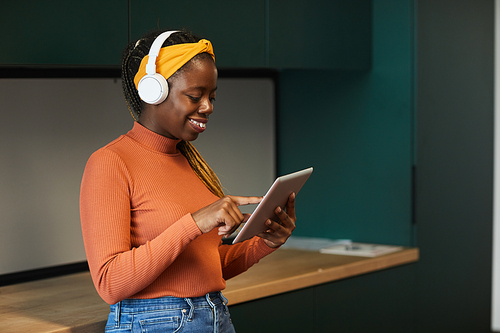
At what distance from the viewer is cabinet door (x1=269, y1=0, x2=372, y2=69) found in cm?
229

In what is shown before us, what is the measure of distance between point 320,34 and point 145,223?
1.47 metres

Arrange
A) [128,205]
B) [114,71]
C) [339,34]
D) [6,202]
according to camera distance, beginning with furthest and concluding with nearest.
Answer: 1. [339,34]
2. [114,71]
3. [6,202]
4. [128,205]

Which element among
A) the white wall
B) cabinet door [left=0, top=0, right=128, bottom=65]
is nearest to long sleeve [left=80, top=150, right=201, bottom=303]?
cabinet door [left=0, top=0, right=128, bottom=65]

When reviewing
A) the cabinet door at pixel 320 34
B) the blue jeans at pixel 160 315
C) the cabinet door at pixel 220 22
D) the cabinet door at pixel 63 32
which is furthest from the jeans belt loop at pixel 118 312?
the cabinet door at pixel 320 34

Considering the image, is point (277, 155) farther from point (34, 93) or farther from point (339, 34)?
point (34, 93)

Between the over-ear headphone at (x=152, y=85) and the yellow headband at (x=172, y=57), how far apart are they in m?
0.02

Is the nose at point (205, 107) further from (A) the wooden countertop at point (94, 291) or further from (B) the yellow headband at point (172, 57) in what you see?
(A) the wooden countertop at point (94, 291)

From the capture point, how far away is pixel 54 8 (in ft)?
5.35

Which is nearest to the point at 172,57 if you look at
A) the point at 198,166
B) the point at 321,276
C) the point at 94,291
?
the point at 198,166

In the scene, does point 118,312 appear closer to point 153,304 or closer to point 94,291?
point 153,304

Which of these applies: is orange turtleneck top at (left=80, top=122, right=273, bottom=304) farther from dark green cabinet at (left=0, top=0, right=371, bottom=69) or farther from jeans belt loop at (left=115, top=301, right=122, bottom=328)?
dark green cabinet at (left=0, top=0, right=371, bottom=69)

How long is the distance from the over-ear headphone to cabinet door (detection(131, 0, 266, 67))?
0.58 meters

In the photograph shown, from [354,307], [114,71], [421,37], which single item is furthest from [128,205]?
[421,37]

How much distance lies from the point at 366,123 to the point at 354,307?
0.83 metres
